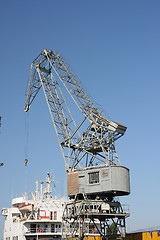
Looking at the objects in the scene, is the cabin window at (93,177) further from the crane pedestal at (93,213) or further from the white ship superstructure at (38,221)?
the white ship superstructure at (38,221)

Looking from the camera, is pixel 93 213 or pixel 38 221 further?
pixel 38 221

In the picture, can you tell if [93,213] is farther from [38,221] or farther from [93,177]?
[38,221]

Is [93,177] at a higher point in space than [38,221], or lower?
higher

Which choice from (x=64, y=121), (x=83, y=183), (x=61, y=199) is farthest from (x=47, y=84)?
(x=61, y=199)

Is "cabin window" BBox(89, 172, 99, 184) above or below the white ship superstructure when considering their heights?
above

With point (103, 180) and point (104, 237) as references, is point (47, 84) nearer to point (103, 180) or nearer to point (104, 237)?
point (103, 180)

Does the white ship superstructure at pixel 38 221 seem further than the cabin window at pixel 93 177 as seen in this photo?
Yes

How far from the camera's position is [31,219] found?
6347 cm

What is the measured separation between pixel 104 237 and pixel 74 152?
48.2 ft

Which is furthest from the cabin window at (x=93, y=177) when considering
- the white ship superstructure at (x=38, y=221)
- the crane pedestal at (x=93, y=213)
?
the white ship superstructure at (x=38, y=221)

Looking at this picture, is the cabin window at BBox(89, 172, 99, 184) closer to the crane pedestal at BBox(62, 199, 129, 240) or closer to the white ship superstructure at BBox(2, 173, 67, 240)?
the crane pedestal at BBox(62, 199, 129, 240)

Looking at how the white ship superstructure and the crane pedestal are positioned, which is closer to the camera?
the crane pedestal

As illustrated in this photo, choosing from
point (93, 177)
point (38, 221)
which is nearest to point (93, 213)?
point (93, 177)

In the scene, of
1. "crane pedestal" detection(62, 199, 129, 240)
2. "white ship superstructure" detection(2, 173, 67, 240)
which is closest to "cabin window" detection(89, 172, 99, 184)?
"crane pedestal" detection(62, 199, 129, 240)
